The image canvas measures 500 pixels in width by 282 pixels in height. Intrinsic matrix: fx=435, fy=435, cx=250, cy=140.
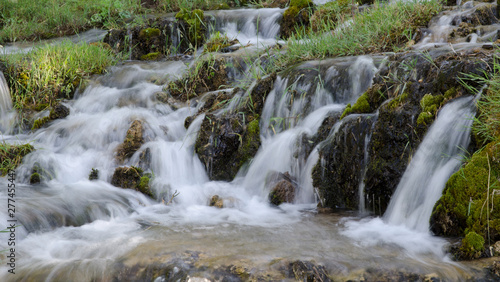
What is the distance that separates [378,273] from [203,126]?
10.5 ft

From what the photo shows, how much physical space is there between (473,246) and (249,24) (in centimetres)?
804

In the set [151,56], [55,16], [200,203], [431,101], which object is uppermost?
[55,16]

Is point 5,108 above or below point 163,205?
above

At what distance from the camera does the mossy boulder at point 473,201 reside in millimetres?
2953

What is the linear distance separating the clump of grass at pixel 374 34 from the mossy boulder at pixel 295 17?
214 centimetres

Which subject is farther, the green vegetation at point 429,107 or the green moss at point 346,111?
the green moss at point 346,111

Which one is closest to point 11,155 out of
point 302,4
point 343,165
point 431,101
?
point 343,165

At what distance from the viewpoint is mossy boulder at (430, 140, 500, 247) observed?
2.95 meters

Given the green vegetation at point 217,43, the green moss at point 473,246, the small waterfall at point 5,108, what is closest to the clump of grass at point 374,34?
the green vegetation at point 217,43

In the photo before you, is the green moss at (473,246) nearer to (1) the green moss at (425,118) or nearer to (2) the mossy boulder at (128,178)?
(1) the green moss at (425,118)

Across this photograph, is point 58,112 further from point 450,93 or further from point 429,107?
point 450,93

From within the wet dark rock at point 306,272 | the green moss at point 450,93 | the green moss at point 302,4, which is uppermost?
the green moss at point 302,4

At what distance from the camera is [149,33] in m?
9.57

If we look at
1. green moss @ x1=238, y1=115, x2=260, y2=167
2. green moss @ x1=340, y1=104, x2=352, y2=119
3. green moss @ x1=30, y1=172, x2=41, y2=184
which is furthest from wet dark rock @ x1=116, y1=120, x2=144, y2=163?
green moss @ x1=340, y1=104, x2=352, y2=119
